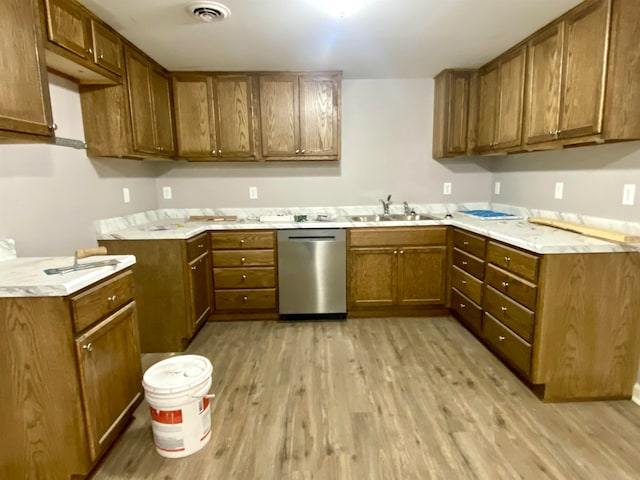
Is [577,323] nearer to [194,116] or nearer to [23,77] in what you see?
[23,77]

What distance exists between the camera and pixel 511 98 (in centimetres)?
274

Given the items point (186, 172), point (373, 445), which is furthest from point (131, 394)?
point (186, 172)

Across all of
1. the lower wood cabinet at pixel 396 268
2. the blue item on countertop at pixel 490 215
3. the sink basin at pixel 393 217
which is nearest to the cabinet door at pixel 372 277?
the lower wood cabinet at pixel 396 268

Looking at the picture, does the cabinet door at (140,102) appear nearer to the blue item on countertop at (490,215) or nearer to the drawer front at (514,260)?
the drawer front at (514,260)

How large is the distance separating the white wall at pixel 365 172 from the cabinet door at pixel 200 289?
0.85 metres

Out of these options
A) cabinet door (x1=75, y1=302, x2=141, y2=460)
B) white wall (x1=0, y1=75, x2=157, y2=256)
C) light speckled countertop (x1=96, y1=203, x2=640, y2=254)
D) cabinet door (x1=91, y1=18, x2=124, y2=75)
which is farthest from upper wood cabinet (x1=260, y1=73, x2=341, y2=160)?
cabinet door (x1=75, y1=302, x2=141, y2=460)

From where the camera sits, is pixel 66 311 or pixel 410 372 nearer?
pixel 66 311

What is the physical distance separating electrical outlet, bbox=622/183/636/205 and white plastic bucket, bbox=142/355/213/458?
2.45 m

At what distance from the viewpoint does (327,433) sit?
1841 mm

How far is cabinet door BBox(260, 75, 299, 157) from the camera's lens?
10.6 ft

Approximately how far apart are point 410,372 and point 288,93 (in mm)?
2503

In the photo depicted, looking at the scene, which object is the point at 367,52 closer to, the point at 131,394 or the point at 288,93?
the point at 288,93

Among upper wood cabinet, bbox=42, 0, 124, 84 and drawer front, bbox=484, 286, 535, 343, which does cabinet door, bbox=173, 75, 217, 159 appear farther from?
drawer front, bbox=484, 286, 535, 343

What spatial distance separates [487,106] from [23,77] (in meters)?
3.12
